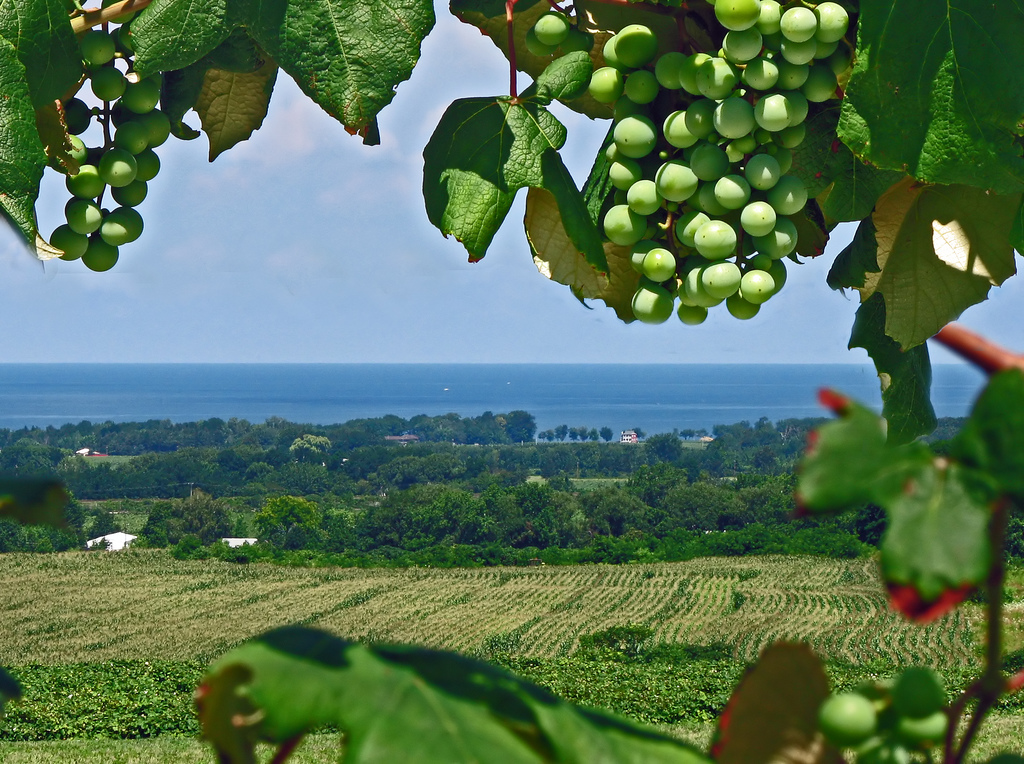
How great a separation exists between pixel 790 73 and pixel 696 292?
174 millimetres

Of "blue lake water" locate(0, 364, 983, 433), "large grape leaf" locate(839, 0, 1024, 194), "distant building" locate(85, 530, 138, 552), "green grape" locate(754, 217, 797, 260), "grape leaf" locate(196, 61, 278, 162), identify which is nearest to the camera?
"large grape leaf" locate(839, 0, 1024, 194)

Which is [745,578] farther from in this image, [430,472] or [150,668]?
[430,472]

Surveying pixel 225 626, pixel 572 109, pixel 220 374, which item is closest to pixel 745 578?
pixel 225 626

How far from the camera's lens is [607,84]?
76 centimetres

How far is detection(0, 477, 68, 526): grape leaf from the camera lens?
292 mm

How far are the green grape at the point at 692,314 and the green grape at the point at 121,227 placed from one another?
48 cm

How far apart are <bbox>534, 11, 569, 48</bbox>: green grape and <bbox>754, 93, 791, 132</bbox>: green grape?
175 millimetres

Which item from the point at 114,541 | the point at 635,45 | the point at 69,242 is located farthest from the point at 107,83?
the point at 114,541

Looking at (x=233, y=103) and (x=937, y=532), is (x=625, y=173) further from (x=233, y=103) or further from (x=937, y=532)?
(x=937, y=532)

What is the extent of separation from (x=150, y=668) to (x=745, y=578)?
24359 millimetres

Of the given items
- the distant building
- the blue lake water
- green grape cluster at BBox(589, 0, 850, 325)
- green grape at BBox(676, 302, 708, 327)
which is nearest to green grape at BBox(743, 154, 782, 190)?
green grape cluster at BBox(589, 0, 850, 325)

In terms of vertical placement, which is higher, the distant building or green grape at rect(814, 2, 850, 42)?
green grape at rect(814, 2, 850, 42)

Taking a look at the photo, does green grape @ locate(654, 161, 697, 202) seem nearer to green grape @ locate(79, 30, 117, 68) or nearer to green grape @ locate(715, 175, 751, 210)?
green grape @ locate(715, 175, 751, 210)

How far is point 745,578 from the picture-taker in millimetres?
40312
